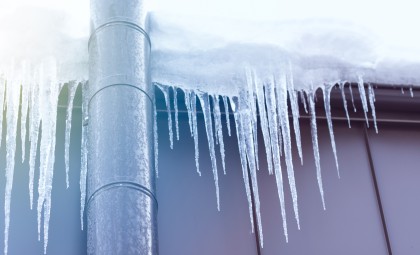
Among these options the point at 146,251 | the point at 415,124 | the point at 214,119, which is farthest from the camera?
the point at 415,124

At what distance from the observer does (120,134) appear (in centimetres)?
410

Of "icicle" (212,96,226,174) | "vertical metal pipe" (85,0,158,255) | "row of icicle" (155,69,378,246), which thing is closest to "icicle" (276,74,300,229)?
"row of icicle" (155,69,378,246)

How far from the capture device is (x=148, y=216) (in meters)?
3.96

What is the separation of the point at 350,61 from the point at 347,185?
851mm

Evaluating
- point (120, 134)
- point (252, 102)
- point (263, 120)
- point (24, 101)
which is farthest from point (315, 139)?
point (24, 101)

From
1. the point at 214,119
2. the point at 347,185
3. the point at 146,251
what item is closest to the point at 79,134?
the point at 214,119

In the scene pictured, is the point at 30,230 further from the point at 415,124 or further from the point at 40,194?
the point at 415,124

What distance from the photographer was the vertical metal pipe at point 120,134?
384 centimetres

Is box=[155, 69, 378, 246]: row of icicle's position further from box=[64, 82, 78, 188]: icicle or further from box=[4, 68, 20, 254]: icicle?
box=[4, 68, 20, 254]: icicle

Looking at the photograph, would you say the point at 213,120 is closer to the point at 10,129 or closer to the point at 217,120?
the point at 217,120

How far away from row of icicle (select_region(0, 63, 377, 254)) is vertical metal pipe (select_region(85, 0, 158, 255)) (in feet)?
1.09

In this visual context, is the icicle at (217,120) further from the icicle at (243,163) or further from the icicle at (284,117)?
the icicle at (284,117)

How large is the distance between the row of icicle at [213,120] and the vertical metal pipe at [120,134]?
0.33 m

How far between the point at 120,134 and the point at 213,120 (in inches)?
52.7
